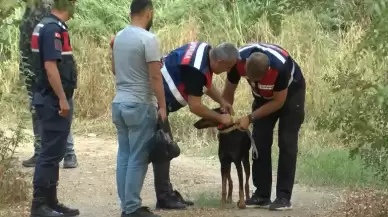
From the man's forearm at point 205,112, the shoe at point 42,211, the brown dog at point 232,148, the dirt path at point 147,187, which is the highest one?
the man's forearm at point 205,112

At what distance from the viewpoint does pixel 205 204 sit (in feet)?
24.4

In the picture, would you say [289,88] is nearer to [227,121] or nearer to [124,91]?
[227,121]

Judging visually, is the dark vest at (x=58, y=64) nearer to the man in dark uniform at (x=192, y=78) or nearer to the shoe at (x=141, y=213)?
the man in dark uniform at (x=192, y=78)

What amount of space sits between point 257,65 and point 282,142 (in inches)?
37.2

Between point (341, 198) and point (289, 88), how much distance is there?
131 centimetres

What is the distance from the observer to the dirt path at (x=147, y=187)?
23.7ft

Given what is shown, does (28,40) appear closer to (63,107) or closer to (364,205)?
(63,107)

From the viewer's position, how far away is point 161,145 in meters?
6.57

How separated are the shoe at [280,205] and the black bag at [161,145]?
1134 millimetres

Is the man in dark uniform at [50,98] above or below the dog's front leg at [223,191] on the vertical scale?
above

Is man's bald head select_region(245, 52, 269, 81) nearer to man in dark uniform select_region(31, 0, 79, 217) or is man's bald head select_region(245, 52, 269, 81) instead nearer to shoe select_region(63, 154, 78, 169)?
man in dark uniform select_region(31, 0, 79, 217)

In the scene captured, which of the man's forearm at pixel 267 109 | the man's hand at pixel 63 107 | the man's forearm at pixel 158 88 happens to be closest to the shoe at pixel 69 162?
the man's hand at pixel 63 107

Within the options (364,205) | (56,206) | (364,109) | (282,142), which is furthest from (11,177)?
(364,109)

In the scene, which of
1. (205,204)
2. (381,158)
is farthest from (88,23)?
(381,158)
